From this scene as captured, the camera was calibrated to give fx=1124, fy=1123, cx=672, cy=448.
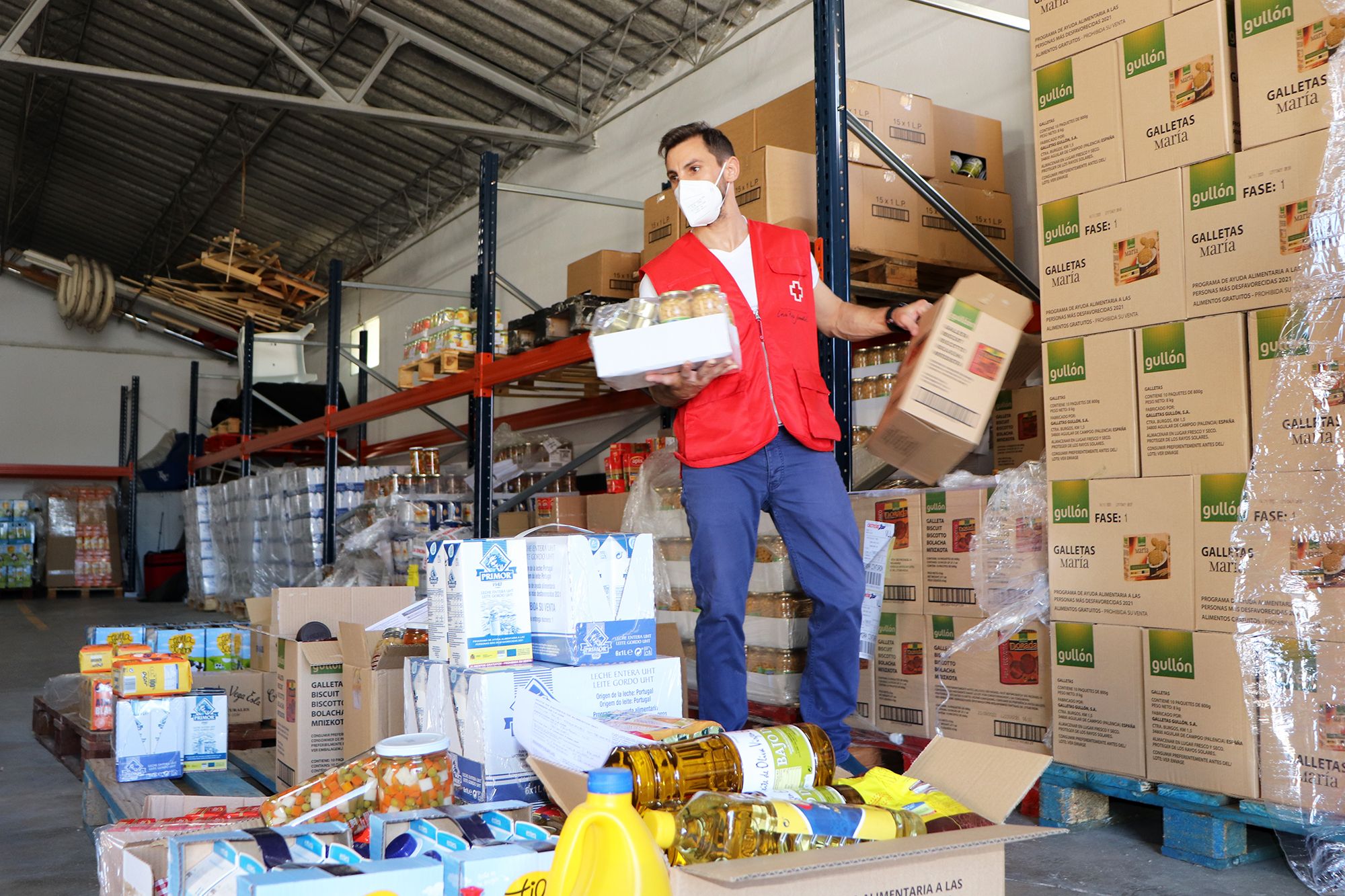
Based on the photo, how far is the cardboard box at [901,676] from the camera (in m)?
3.57

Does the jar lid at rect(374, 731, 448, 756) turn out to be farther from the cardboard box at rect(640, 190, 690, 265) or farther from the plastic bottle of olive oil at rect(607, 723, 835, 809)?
the cardboard box at rect(640, 190, 690, 265)

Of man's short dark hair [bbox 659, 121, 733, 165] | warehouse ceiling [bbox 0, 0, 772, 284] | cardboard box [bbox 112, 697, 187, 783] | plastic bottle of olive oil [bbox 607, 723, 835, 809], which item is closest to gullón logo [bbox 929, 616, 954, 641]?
man's short dark hair [bbox 659, 121, 733, 165]

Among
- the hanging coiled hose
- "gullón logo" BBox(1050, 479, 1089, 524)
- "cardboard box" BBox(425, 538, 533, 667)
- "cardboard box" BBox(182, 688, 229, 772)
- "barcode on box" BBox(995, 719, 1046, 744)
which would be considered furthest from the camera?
the hanging coiled hose

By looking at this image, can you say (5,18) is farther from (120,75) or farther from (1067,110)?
(1067,110)

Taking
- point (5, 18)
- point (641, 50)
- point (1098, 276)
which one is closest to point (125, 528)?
point (5, 18)

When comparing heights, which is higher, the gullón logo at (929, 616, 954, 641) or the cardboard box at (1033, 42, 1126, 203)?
the cardboard box at (1033, 42, 1126, 203)

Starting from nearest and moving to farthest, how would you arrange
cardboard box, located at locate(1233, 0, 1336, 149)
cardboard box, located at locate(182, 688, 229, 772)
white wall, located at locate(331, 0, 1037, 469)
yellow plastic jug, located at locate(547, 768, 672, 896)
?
yellow plastic jug, located at locate(547, 768, 672, 896) < cardboard box, located at locate(1233, 0, 1336, 149) < cardboard box, located at locate(182, 688, 229, 772) < white wall, located at locate(331, 0, 1037, 469)

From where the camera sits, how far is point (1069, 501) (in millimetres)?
3117

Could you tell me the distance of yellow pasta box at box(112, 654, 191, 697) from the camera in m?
3.78

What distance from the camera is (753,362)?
3062 millimetres

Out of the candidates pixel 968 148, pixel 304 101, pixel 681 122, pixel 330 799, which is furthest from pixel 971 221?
pixel 304 101

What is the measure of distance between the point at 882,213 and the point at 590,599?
2603 millimetres

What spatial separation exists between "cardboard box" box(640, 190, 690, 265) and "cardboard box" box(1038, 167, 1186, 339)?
2175 millimetres

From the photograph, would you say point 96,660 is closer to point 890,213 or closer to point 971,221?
point 890,213
